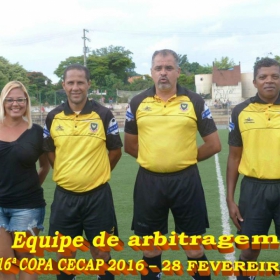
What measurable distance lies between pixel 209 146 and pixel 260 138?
1.85 feet

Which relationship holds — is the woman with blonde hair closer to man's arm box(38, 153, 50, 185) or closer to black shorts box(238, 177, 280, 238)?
man's arm box(38, 153, 50, 185)

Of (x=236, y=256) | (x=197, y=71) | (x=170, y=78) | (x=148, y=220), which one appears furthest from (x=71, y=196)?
(x=197, y=71)

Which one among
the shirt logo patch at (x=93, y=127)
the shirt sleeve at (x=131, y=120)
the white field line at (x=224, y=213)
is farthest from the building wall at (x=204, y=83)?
the shirt logo patch at (x=93, y=127)

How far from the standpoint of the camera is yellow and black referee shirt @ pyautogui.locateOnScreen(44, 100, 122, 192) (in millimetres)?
4164

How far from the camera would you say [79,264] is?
446 centimetres

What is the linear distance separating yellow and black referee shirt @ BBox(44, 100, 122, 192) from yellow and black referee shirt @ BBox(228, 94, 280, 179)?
44.4 inches

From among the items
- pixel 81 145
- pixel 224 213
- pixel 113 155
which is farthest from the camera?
pixel 224 213

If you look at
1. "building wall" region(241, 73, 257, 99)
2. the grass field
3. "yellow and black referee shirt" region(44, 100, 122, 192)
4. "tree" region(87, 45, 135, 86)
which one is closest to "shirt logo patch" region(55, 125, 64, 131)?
"yellow and black referee shirt" region(44, 100, 122, 192)

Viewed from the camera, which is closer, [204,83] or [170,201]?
[170,201]

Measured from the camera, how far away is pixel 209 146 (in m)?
4.48

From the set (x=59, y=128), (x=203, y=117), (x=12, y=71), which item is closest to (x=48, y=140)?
(x=59, y=128)

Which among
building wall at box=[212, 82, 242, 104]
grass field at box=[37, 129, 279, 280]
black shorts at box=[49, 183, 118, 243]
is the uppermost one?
black shorts at box=[49, 183, 118, 243]

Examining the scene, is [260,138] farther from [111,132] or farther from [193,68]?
[193,68]

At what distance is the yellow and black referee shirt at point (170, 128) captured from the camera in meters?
4.21
